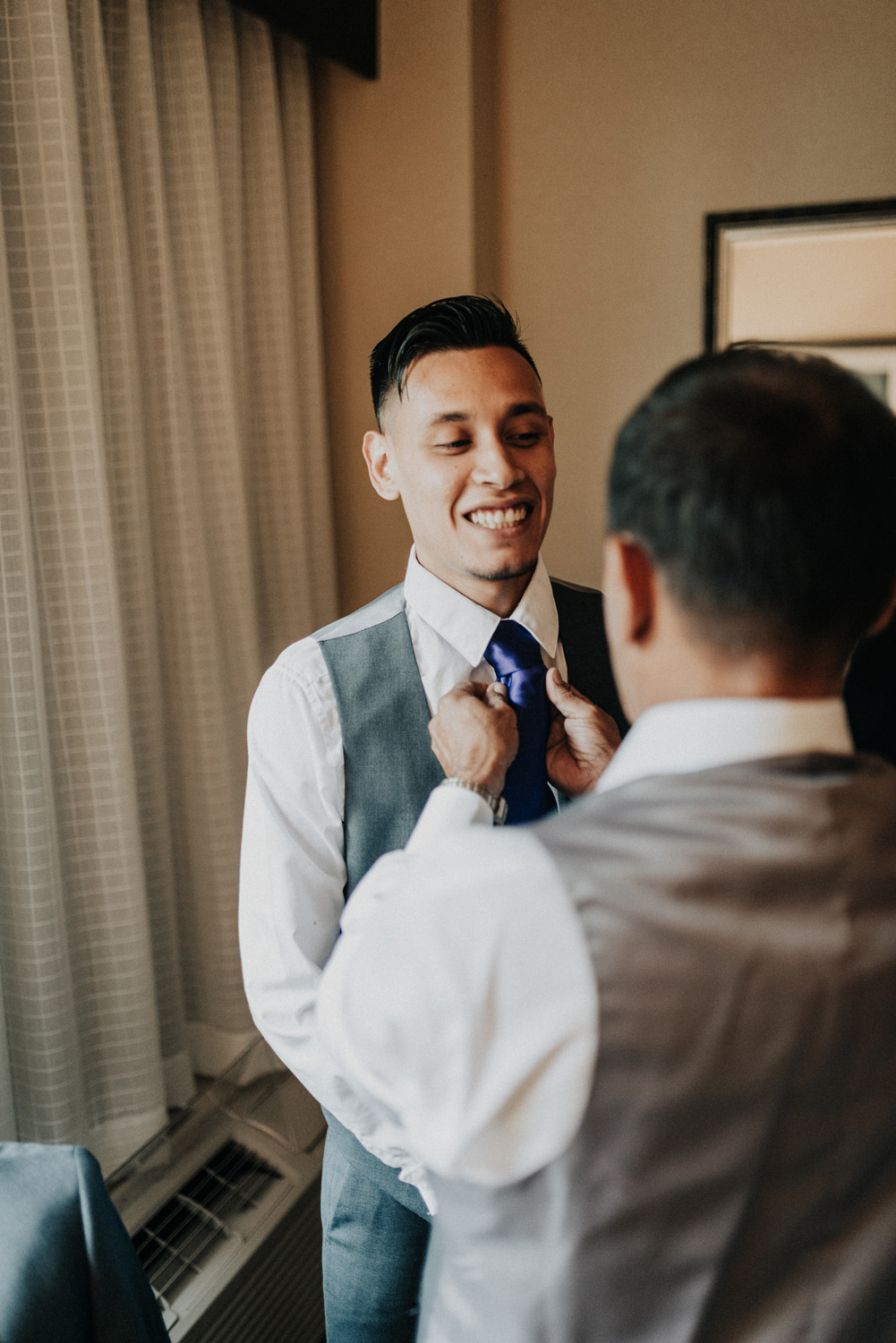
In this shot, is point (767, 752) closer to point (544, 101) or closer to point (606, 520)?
point (606, 520)

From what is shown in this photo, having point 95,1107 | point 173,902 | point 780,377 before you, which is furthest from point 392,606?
point 95,1107

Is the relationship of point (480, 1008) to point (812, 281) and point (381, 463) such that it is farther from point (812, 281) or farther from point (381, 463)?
point (812, 281)

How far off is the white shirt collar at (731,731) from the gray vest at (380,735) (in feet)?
1.82

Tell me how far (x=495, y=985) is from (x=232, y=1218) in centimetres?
143

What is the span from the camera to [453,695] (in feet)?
3.52

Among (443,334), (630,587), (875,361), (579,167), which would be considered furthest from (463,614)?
(579,167)

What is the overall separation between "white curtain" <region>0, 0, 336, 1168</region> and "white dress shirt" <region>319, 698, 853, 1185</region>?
1.27 m

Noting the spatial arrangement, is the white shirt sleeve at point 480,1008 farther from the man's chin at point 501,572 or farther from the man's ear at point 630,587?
the man's chin at point 501,572

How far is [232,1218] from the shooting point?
1721mm

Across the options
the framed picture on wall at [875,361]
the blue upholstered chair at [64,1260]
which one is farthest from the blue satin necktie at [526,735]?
the framed picture on wall at [875,361]

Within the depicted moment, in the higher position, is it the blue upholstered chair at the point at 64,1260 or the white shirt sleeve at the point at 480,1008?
the white shirt sleeve at the point at 480,1008

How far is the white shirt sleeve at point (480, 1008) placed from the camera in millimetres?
564

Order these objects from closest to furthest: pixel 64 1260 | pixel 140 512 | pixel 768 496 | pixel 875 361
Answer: pixel 768 496, pixel 64 1260, pixel 140 512, pixel 875 361

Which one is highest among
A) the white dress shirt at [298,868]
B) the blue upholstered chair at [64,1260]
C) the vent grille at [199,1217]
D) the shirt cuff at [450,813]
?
the shirt cuff at [450,813]
